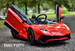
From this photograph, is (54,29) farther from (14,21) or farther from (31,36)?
(14,21)

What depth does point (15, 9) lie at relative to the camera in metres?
9.18

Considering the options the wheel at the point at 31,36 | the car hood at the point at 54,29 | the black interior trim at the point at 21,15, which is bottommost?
the wheel at the point at 31,36

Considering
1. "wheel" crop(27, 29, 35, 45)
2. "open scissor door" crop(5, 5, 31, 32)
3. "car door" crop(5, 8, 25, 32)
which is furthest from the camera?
"car door" crop(5, 8, 25, 32)

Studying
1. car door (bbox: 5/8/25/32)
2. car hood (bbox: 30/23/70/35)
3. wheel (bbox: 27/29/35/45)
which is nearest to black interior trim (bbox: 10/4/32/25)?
car door (bbox: 5/8/25/32)

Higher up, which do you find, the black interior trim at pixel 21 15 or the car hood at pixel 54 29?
the black interior trim at pixel 21 15

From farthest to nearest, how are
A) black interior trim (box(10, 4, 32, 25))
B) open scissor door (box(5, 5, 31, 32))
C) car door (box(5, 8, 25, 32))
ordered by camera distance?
1. car door (box(5, 8, 25, 32))
2. open scissor door (box(5, 5, 31, 32))
3. black interior trim (box(10, 4, 32, 25))

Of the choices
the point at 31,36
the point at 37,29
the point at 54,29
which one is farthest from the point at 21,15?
the point at 54,29

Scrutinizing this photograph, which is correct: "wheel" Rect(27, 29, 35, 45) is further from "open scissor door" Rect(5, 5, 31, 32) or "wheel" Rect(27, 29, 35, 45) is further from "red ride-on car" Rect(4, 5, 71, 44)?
"open scissor door" Rect(5, 5, 31, 32)

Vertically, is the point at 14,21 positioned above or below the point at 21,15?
below

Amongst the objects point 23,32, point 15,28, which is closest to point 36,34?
point 23,32

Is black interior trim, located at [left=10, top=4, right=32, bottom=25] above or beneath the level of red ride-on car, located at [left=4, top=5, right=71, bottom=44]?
above

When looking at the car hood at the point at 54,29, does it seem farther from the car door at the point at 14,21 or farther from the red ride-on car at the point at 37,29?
the car door at the point at 14,21

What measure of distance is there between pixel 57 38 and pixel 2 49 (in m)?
2.12

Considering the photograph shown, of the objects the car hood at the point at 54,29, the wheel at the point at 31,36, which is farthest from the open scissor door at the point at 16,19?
the car hood at the point at 54,29
